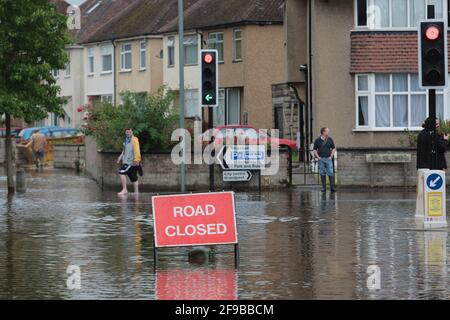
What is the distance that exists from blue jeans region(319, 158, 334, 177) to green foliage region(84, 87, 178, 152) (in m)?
5.51

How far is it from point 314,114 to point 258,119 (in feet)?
61.3

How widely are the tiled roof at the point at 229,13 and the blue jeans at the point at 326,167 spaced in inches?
1008

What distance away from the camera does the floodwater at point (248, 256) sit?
1545cm

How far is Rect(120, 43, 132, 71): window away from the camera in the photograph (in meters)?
77.4

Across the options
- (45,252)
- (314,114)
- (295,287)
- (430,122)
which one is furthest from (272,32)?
(295,287)

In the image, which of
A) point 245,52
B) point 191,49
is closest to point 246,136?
point 245,52

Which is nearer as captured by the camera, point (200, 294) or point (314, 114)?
point (200, 294)

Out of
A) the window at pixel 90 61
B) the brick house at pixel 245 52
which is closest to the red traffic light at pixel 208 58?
the brick house at pixel 245 52

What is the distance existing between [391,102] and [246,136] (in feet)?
21.1

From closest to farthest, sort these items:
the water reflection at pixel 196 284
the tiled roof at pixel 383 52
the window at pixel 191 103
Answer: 1. the water reflection at pixel 196 284
2. the tiled roof at pixel 383 52
3. the window at pixel 191 103

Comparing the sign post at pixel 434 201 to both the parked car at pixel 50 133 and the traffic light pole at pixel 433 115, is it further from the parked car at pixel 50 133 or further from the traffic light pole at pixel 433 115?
the parked car at pixel 50 133

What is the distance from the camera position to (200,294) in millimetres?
15070

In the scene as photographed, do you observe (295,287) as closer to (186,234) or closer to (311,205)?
(186,234)
